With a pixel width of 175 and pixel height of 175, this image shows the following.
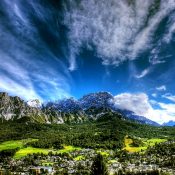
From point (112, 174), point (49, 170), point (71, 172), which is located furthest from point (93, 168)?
point (49, 170)

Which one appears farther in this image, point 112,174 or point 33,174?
point 33,174

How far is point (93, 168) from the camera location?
13400 centimetres

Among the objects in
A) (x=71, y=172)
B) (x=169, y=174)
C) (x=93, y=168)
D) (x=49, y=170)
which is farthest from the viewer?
(x=49, y=170)

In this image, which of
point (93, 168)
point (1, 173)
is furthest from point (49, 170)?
point (93, 168)

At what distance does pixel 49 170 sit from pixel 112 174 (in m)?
44.9

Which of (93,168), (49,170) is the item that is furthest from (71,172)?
(93,168)

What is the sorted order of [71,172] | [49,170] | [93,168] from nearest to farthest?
[93,168], [71,172], [49,170]

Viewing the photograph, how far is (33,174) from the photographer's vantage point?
184000 millimetres

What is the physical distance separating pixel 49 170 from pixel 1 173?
34.4 metres

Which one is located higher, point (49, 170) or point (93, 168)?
point (49, 170)

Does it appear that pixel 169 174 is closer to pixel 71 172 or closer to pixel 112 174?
pixel 112 174

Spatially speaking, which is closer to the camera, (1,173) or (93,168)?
(93,168)

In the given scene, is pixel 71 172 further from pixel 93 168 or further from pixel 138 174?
pixel 93 168

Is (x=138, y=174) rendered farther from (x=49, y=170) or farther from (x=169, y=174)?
(x=49, y=170)
